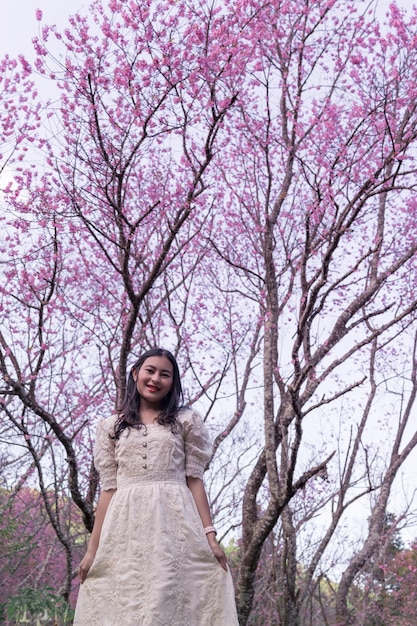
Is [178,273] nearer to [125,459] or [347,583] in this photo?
[347,583]

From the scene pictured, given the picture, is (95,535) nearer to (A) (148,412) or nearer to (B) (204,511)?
(B) (204,511)

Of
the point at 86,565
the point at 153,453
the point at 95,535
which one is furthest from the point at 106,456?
the point at 86,565

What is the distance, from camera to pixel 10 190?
19.4 feet

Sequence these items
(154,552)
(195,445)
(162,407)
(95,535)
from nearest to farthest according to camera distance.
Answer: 1. (154,552)
2. (95,535)
3. (195,445)
4. (162,407)

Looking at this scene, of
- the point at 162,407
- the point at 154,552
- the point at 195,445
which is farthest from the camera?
the point at 162,407

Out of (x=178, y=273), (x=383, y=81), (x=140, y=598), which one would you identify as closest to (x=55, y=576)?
(x=178, y=273)

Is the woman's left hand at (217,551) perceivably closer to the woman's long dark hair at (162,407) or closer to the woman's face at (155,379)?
the woman's long dark hair at (162,407)

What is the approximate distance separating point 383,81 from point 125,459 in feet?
13.3

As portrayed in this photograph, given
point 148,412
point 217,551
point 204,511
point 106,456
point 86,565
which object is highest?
point 148,412

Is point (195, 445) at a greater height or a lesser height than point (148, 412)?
lesser

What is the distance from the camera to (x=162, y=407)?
3221 mm

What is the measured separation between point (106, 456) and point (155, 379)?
14.1 inches

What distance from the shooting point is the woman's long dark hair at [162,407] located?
3.14 metres

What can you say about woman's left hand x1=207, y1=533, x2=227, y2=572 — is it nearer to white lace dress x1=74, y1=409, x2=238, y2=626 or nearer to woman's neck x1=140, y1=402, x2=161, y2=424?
white lace dress x1=74, y1=409, x2=238, y2=626
